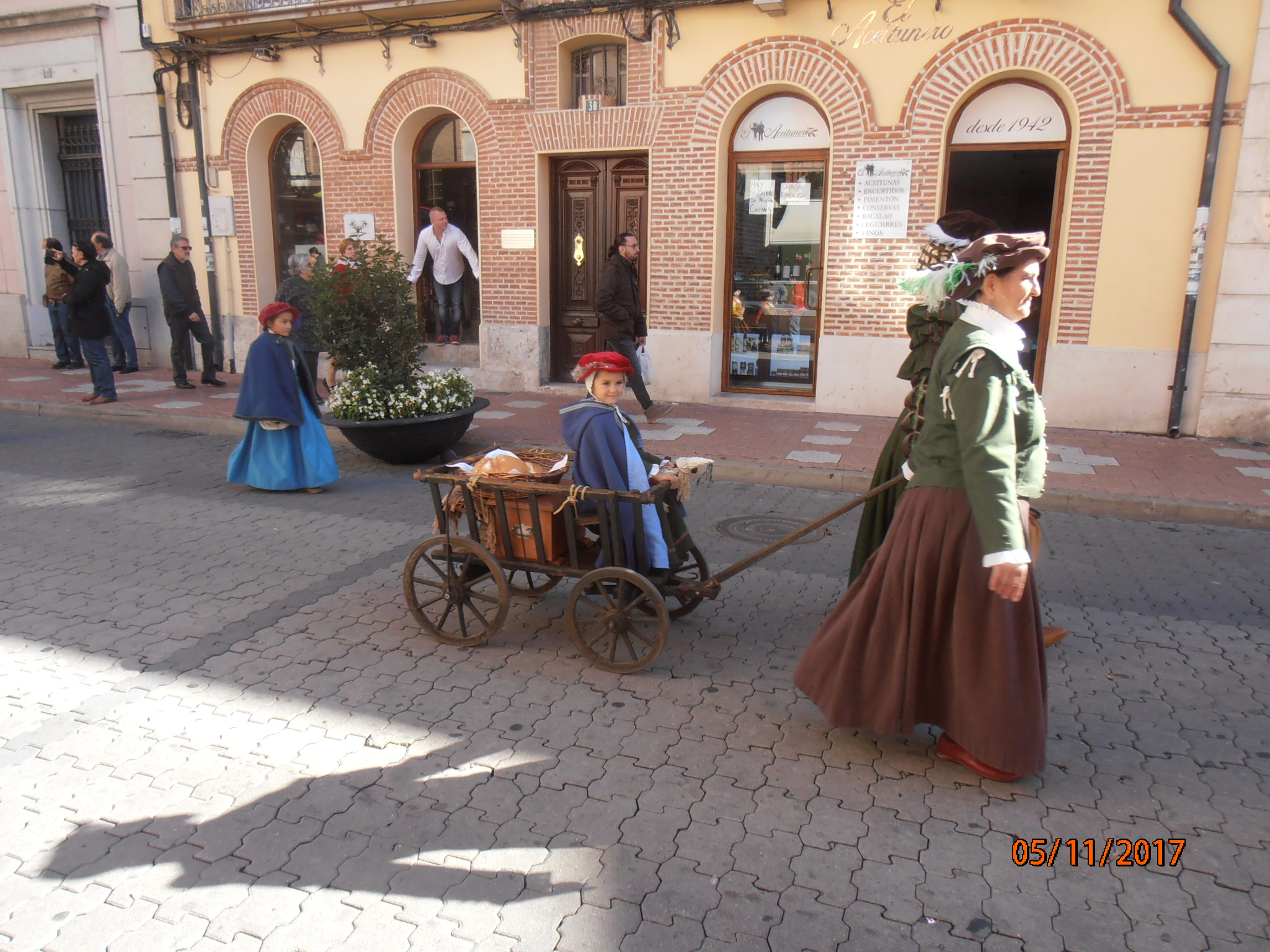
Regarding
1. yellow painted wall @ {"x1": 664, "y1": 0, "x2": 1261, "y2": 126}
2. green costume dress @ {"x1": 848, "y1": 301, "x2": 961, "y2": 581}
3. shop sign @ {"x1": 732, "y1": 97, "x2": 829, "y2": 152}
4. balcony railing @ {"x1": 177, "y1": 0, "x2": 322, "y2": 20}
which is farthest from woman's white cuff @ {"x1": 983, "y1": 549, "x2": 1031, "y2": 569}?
balcony railing @ {"x1": 177, "y1": 0, "x2": 322, "y2": 20}

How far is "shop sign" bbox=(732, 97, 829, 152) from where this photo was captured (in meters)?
11.0

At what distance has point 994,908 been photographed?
8.93ft

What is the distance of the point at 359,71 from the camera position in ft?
42.1

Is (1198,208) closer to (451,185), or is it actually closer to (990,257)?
(990,257)

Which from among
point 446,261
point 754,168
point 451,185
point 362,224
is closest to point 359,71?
point 451,185

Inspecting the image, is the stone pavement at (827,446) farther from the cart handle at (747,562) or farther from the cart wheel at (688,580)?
the cart handle at (747,562)

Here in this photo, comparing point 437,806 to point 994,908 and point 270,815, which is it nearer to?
point 270,815

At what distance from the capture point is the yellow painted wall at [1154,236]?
9.43 m

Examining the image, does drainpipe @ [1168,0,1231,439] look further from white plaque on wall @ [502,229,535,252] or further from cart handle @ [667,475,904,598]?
white plaque on wall @ [502,229,535,252]

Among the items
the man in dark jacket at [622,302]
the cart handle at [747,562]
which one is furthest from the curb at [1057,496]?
the cart handle at [747,562]

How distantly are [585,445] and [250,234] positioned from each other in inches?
462

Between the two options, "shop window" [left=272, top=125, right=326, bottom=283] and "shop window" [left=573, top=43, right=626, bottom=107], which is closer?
"shop window" [left=573, top=43, right=626, bottom=107]

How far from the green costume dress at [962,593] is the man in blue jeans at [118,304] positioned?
12.9 meters
